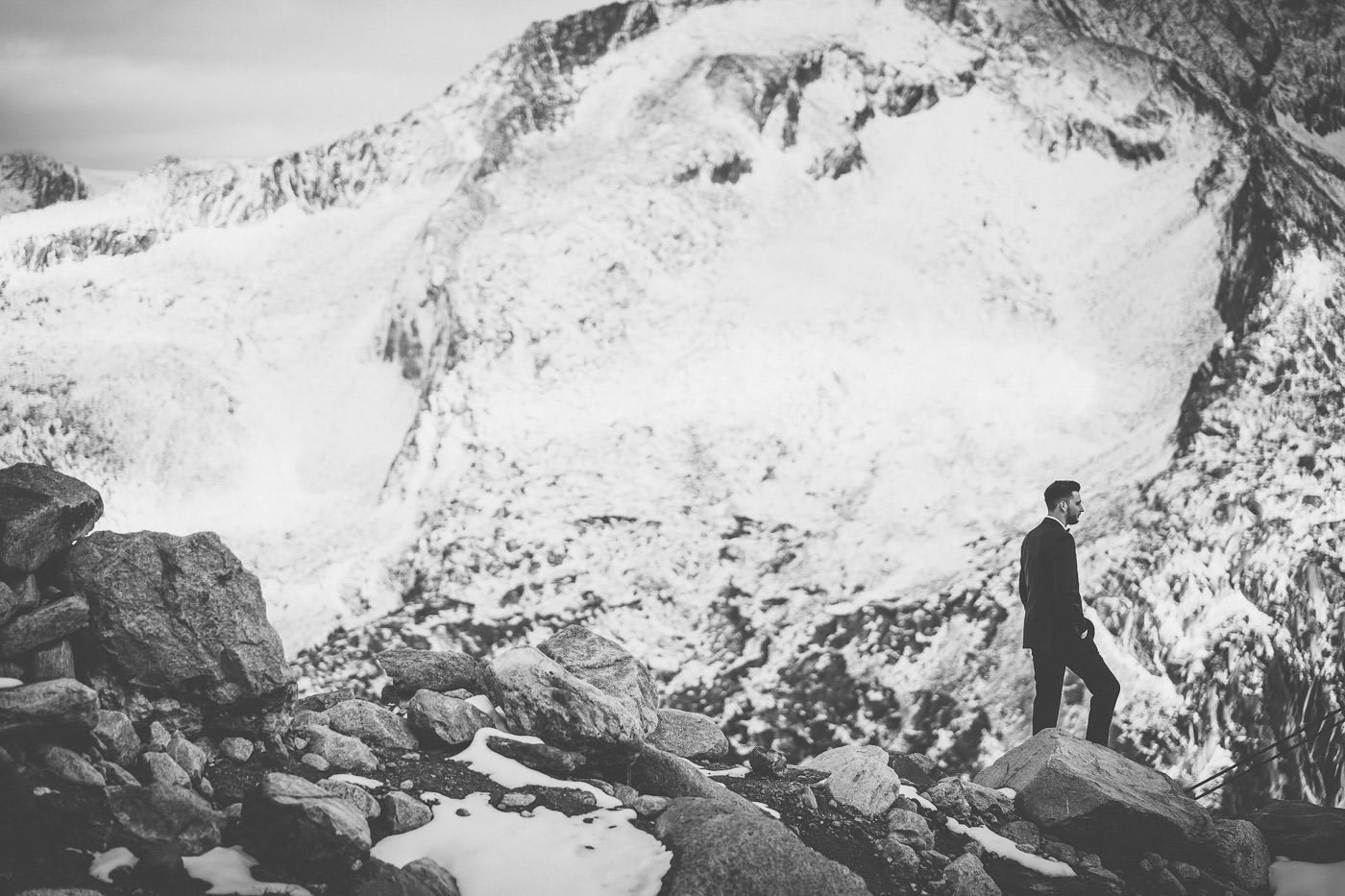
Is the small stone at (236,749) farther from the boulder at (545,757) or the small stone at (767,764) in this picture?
the small stone at (767,764)

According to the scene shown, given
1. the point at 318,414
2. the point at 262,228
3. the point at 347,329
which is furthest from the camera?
the point at 262,228

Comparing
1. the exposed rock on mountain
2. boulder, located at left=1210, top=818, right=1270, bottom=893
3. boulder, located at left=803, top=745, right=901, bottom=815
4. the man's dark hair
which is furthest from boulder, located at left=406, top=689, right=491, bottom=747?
the exposed rock on mountain

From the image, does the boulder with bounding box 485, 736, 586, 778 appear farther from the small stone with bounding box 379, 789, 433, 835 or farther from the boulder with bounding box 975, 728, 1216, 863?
the boulder with bounding box 975, 728, 1216, 863

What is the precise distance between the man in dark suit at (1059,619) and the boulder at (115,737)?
639cm

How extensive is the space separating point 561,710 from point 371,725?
1436 mm

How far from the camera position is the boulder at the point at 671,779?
6680 mm

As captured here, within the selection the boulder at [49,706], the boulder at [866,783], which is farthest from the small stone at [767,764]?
the boulder at [49,706]

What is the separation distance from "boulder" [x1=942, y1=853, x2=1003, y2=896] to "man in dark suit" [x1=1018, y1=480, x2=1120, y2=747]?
203 cm

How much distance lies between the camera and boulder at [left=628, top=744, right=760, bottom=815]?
21.9ft

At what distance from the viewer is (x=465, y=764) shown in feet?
21.9

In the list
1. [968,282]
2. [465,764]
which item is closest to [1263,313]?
[968,282]

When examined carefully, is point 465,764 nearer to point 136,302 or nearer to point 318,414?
point 318,414

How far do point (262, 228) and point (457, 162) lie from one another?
641 centimetres

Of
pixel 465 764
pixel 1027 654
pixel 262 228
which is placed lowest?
pixel 1027 654
